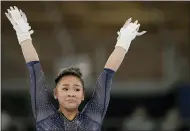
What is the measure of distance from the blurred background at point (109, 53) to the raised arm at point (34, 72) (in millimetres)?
3195

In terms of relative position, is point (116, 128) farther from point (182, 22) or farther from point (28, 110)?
point (182, 22)

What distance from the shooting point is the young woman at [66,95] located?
2482mm

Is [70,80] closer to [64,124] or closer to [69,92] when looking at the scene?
[69,92]

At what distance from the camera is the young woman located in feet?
8.14

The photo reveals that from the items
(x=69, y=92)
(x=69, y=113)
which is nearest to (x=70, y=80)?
(x=69, y=92)

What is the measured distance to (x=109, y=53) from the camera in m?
5.93

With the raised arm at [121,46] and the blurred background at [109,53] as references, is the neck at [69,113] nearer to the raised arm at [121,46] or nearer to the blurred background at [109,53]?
the raised arm at [121,46]

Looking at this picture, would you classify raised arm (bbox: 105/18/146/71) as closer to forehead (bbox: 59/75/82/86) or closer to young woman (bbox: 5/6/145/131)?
young woman (bbox: 5/6/145/131)

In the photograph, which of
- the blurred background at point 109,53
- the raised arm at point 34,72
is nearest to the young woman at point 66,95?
the raised arm at point 34,72

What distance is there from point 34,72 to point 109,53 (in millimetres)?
3495

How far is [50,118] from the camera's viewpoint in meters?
2.53

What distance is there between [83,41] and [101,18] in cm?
38

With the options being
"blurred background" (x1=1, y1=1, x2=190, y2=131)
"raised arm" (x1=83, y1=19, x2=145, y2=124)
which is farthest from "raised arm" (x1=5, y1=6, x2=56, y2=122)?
"blurred background" (x1=1, y1=1, x2=190, y2=131)

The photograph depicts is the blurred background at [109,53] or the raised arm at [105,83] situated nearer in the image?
the raised arm at [105,83]
